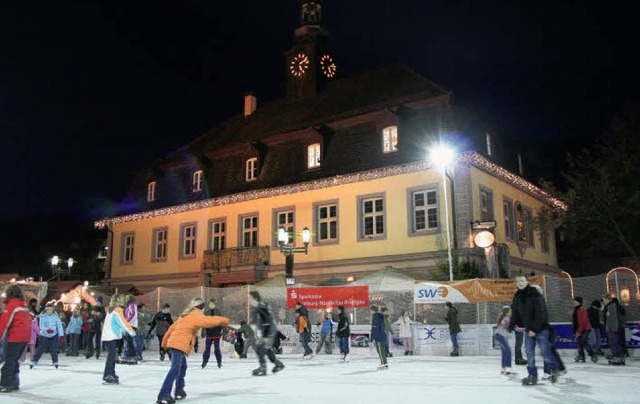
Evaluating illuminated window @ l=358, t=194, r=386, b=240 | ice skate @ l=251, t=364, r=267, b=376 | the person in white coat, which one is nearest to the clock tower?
illuminated window @ l=358, t=194, r=386, b=240

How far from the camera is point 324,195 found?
29125 mm

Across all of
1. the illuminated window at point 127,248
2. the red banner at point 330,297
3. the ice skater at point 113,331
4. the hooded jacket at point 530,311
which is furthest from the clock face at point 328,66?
the hooded jacket at point 530,311

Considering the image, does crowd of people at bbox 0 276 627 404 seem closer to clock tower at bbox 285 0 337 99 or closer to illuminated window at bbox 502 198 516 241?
illuminated window at bbox 502 198 516 241

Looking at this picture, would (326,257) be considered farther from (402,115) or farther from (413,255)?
(402,115)

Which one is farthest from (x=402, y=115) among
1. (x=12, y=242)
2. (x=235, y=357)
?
(x=12, y=242)

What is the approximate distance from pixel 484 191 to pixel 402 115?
5047 millimetres

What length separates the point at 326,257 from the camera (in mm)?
28656

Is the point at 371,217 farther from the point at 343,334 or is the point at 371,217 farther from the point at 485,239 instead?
the point at 343,334

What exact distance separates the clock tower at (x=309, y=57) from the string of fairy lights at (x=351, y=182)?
7.54 m

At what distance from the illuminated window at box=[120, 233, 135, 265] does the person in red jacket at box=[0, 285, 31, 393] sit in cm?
2730

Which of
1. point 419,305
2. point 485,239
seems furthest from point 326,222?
point 485,239

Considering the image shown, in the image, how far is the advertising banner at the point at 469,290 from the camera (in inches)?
791

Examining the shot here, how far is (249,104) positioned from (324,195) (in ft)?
41.7

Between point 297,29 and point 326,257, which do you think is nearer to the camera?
point 326,257
